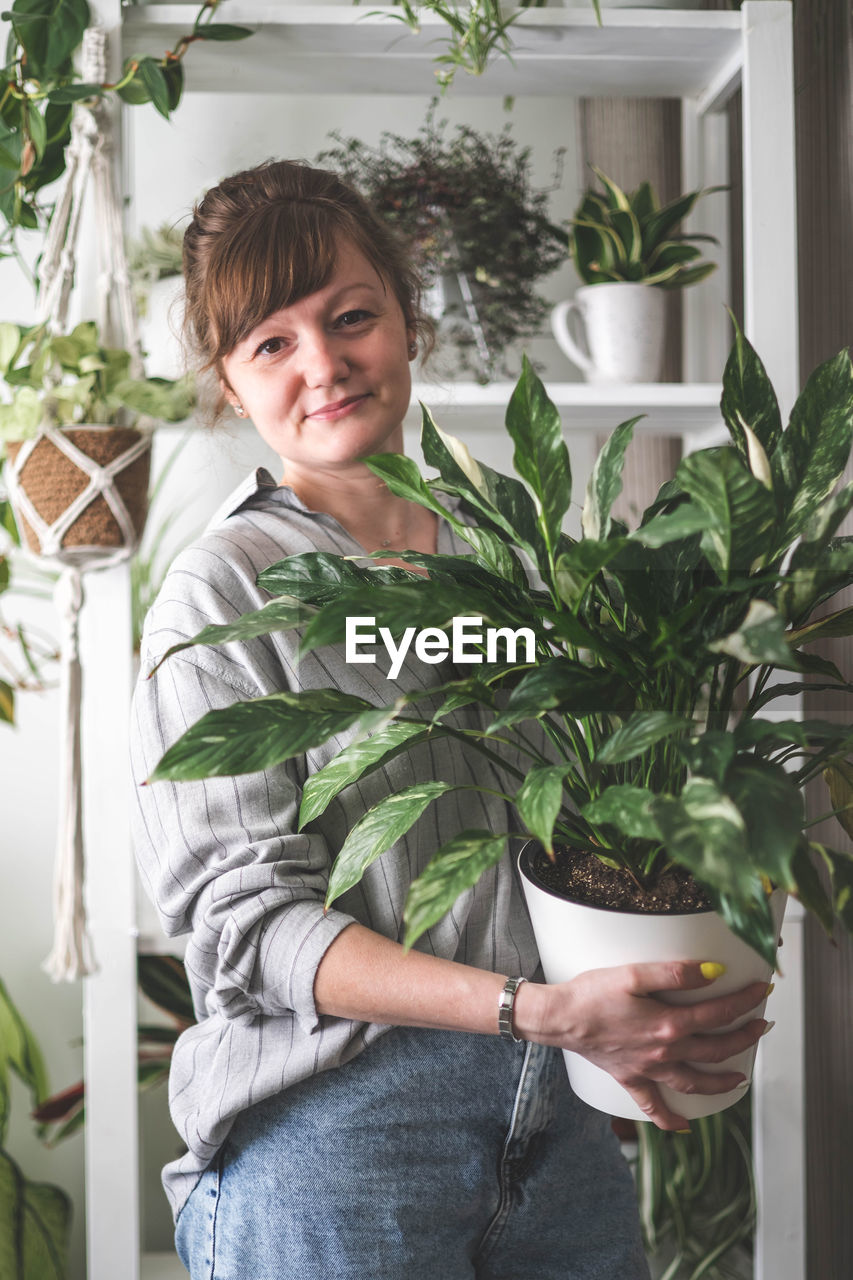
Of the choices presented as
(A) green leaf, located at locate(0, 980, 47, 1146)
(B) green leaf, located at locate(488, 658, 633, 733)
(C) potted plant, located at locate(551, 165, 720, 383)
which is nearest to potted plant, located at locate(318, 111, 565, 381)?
(C) potted plant, located at locate(551, 165, 720, 383)

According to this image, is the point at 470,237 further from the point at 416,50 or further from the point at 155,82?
the point at 155,82

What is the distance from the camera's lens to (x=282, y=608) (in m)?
0.65

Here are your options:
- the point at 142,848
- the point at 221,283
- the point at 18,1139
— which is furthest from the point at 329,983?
the point at 18,1139

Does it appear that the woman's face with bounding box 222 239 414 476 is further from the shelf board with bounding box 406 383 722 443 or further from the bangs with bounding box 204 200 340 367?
the shelf board with bounding box 406 383 722 443

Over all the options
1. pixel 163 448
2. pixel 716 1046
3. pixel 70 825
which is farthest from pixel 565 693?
pixel 163 448

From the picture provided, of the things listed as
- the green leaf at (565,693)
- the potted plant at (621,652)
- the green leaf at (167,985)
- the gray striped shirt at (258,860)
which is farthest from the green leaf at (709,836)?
the green leaf at (167,985)

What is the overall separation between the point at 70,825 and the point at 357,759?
2.32ft

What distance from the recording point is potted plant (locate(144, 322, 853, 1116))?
21.3 inches

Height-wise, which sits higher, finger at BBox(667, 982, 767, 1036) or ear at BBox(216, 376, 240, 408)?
ear at BBox(216, 376, 240, 408)

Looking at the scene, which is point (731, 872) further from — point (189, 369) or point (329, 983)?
point (189, 369)

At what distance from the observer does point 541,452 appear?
0.63m

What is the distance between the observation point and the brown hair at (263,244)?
881 millimetres

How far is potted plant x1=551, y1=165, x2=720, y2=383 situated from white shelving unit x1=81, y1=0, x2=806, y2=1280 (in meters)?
0.07

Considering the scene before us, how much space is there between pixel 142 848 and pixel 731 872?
50cm
